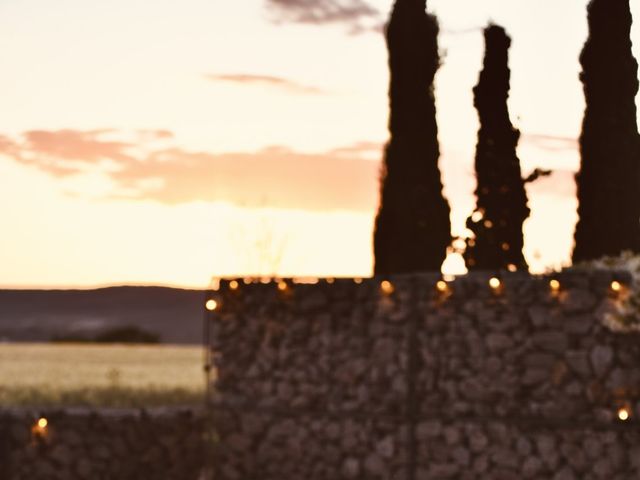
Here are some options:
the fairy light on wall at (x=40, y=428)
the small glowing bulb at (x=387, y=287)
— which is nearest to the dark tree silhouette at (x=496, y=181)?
the small glowing bulb at (x=387, y=287)

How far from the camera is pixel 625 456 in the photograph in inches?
640

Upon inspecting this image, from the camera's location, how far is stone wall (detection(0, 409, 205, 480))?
1870cm

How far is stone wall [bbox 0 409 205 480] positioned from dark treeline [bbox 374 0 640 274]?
15.7ft

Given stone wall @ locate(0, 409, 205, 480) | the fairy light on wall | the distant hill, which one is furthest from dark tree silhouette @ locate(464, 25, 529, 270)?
the distant hill

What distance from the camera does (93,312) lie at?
6769 cm

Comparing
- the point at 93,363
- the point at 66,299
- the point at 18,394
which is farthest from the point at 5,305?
the point at 18,394

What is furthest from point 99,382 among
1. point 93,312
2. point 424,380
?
point 93,312

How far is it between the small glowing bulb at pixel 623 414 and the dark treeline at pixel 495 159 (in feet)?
18.1

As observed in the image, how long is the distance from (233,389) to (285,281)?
1.62 metres

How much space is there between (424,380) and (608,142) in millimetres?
6609

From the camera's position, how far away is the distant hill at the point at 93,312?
63.9 metres

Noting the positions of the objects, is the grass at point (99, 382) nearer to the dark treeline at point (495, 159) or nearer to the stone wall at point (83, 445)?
the stone wall at point (83, 445)

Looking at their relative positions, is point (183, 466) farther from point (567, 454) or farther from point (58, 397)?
point (567, 454)

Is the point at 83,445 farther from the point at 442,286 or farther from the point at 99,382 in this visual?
the point at 442,286
